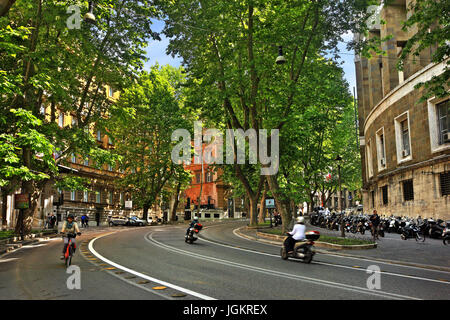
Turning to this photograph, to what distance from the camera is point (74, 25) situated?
20.5 m

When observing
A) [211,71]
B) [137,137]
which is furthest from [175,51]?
[137,137]

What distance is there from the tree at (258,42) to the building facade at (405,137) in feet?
14.4

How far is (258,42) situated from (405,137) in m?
15.1

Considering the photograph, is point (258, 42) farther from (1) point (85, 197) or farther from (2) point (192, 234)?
(1) point (85, 197)

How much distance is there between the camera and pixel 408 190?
29.2 metres

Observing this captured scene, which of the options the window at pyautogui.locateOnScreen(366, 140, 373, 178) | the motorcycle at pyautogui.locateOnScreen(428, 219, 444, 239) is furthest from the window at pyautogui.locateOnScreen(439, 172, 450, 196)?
the window at pyautogui.locateOnScreen(366, 140, 373, 178)

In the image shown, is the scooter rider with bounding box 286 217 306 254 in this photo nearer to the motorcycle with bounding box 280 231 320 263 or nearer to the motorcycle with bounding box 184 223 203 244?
the motorcycle with bounding box 280 231 320 263

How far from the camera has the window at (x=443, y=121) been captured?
24.7 meters

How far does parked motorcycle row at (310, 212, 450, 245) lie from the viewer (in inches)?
837

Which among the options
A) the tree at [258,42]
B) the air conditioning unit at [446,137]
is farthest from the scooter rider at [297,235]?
the air conditioning unit at [446,137]

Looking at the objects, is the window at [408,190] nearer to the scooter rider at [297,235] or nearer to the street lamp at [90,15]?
the scooter rider at [297,235]
